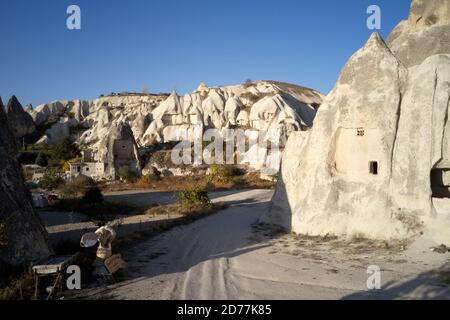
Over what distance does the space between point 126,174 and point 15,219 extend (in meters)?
26.7

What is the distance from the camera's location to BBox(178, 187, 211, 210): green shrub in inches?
742

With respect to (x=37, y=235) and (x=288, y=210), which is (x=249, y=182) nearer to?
(x=288, y=210)

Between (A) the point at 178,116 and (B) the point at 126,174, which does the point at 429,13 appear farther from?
(A) the point at 178,116

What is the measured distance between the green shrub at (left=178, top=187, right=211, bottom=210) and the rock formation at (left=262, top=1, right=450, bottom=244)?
6642mm

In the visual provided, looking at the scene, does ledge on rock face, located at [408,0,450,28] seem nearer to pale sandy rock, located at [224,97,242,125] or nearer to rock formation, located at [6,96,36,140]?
rock formation, located at [6,96,36,140]

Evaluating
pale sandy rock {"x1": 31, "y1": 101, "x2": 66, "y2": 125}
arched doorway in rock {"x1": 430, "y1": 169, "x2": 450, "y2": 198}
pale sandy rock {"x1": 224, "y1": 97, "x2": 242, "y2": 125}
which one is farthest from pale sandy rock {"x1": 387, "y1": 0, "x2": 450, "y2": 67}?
pale sandy rock {"x1": 31, "y1": 101, "x2": 66, "y2": 125}

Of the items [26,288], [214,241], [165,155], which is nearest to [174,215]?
[214,241]

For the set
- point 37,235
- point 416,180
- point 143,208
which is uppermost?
point 416,180

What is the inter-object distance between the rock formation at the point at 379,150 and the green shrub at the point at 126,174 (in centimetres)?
2252

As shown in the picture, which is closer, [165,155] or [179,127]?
[165,155]

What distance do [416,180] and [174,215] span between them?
32.7 ft

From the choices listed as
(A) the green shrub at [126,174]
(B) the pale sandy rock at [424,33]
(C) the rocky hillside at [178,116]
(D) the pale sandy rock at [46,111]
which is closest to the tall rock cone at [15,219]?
(B) the pale sandy rock at [424,33]
